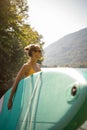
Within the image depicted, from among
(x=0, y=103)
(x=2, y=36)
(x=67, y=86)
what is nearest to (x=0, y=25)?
(x=2, y=36)

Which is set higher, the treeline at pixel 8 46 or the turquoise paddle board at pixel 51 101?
the treeline at pixel 8 46

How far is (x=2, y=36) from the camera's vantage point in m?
24.5

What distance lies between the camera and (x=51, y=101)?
9.91 ft

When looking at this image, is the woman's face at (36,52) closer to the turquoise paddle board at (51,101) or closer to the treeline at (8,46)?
the turquoise paddle board at (51,101)

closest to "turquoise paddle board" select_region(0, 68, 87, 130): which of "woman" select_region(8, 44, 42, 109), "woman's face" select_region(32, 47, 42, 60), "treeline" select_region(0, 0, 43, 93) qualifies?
"woman" select_region(8, 44, 42, 109)

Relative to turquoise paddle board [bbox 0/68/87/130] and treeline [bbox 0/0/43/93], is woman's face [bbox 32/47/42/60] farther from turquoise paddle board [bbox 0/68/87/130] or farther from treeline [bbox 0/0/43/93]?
treeline [bbox 0/0/43/93]

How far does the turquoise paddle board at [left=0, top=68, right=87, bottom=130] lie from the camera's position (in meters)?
2.58

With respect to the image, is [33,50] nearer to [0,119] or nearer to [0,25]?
[0,119]

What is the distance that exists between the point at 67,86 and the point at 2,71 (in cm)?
2225

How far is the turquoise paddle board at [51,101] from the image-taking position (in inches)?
102

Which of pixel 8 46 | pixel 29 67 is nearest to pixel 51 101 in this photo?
pixel 29 67

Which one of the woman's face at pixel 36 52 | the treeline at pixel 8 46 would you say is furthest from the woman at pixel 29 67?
the treeline at pixel 8 46

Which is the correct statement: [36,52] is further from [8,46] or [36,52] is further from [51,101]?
[8,46]

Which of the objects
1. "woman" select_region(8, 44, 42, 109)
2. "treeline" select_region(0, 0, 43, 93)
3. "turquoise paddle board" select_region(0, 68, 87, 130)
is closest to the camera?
"turquoise paddle board" select_region(0, 68, 87, 130)
